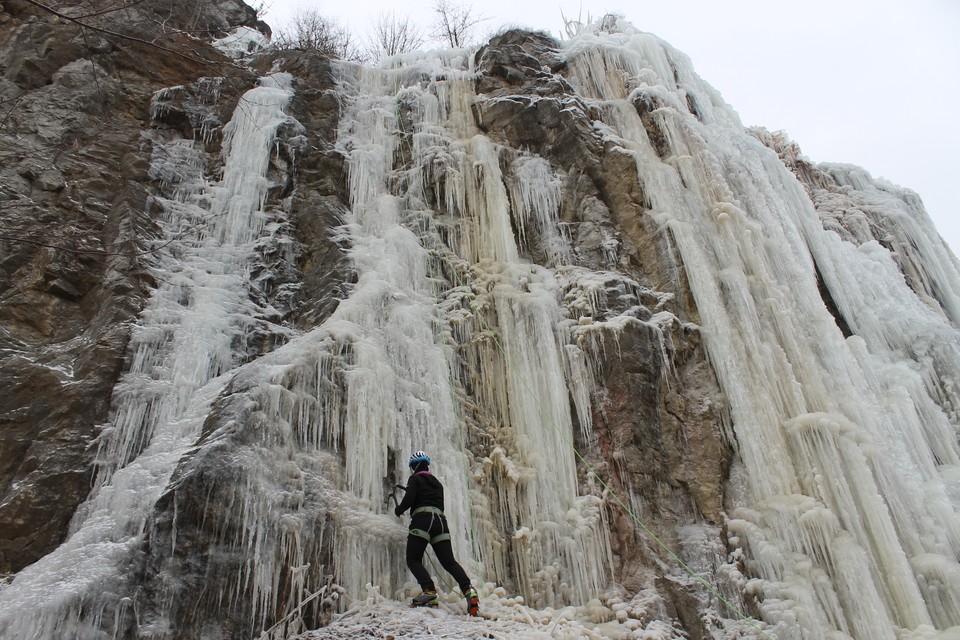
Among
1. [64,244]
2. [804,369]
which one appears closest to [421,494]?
[804,369]

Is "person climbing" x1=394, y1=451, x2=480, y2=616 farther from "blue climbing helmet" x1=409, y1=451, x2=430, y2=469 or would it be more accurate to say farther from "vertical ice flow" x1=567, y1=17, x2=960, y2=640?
"vertical ice flow" x1=567, y1=17, x2=960, y2=640

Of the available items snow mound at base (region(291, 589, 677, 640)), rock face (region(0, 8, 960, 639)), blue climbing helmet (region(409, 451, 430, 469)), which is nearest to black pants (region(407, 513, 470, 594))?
snow mound at base (region(291, 589, 677, 640))

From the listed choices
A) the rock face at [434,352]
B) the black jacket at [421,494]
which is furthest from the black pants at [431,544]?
the rock face at [434,352]

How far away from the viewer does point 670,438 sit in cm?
770

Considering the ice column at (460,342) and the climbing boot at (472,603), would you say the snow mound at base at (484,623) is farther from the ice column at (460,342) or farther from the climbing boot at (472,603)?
the ice column at (460,342)

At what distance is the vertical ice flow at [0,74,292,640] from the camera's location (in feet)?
14.7

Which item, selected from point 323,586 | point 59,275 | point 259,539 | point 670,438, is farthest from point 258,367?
point 670,438

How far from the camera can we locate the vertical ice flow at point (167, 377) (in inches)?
176

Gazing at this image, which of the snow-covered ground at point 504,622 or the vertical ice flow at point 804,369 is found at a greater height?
the vertical ice flow at point 804,369

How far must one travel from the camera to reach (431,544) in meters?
5.55

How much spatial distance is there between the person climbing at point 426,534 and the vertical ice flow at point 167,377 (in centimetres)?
220

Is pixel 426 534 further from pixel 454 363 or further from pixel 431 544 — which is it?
pixel 454 363

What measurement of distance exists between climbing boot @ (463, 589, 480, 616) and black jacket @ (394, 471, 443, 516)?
31.0 inches

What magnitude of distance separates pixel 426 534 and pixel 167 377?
3.40m
